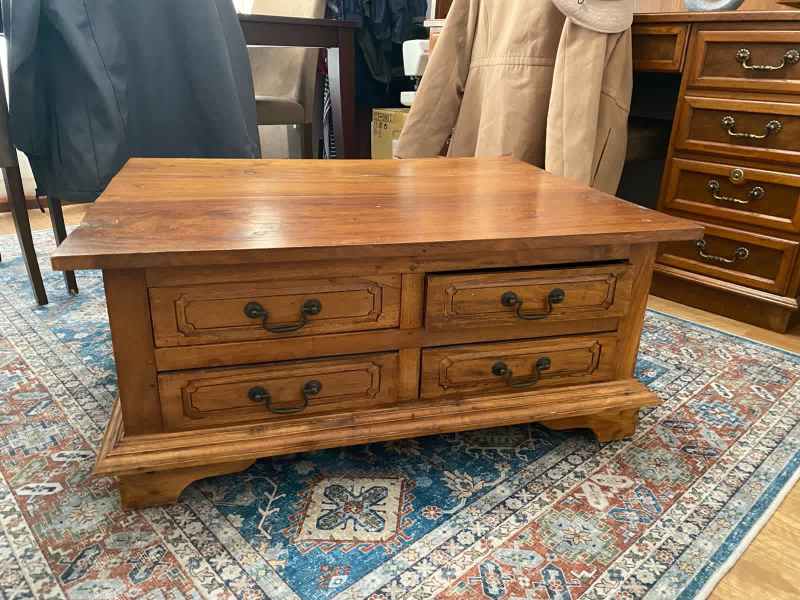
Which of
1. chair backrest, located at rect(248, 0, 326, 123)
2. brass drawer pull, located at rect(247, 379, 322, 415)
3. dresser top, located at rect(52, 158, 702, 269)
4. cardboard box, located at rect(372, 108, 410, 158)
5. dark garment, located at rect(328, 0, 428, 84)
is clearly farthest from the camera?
dark garment, located at rect(328, 0, 428, 84)

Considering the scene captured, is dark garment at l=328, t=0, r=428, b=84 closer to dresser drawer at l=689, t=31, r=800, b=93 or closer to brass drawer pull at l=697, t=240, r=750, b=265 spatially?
dresser drawer at l=689, t=31, r=800, b=93

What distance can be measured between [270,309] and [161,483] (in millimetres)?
295

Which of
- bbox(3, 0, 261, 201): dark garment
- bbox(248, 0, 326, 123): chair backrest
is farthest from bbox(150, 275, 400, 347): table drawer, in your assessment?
bbox(248, 0, 326, 123): chair backrest

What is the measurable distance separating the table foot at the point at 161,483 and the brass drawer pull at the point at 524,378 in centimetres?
40

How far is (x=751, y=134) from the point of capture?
1514 mm

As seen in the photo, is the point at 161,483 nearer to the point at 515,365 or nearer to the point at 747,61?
the point at 515,365

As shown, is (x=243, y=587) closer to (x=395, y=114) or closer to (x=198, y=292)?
(x=198, y=292)

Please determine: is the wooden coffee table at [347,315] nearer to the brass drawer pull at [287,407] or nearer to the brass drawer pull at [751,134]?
the brass drawer pull at [287,407]

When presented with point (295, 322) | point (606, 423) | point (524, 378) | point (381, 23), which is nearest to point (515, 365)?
point (524, 378)

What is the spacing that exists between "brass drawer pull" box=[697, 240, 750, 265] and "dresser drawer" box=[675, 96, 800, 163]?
23 centimetres

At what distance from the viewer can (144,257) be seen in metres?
0.74

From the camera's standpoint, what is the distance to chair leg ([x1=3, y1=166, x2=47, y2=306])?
153 cm

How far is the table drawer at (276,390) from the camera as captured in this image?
0.86 metres

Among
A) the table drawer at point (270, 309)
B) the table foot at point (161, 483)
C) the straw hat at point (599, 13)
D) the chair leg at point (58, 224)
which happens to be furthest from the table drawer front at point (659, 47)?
the chair leg at point (58, 224)
